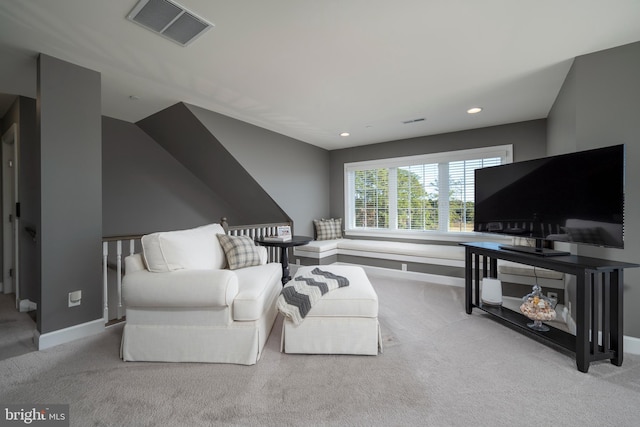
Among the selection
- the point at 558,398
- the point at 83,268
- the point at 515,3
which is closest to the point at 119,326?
Result: the point at 83,268

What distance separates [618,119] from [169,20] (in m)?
3.39

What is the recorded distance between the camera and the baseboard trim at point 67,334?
85.5 inches

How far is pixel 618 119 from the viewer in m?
2.07

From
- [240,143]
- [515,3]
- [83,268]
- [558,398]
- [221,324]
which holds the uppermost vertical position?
[515,3]

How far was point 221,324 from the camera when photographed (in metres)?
1.96

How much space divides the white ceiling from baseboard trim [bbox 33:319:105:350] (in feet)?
7.58

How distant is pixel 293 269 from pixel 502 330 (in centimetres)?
314

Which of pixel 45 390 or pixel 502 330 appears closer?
pixel 45 390

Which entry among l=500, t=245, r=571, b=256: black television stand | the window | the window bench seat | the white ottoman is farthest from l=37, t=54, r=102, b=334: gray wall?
the window

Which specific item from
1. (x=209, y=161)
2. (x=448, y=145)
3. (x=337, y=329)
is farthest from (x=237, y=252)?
(x=448, y=145)

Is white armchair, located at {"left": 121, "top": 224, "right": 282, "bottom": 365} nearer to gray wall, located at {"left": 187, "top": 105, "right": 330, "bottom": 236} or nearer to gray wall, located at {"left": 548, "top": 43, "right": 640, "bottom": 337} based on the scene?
gray wall, located at {"left": 187, "top": 105, "right": 330, "bottom": 236}

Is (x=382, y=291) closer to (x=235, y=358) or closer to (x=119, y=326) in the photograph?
(x=235, y=358)

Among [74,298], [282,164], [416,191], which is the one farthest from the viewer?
[416,191]

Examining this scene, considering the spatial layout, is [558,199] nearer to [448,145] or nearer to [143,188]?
[448,145]
